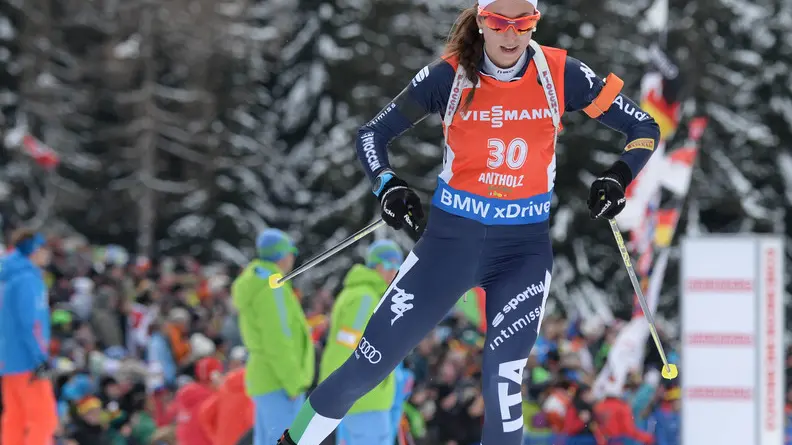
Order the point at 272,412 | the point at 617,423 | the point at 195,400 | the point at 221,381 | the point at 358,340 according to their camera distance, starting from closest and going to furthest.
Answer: the point at 358,340 → the point at 272,412 → the point at 195,400 → the point at 221,381 → the point at 617,423

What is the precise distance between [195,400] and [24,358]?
4.62 feet

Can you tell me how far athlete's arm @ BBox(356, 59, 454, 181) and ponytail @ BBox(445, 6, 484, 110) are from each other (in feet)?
0.23

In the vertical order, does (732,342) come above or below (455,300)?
below

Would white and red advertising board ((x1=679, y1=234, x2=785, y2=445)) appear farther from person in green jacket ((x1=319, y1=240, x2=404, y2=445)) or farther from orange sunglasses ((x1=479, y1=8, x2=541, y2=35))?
orange sunglasses ((x1=479, y1=8, x2=541, y2=35))

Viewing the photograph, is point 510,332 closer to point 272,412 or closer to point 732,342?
point 272,412

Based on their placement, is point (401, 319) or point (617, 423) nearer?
point (401, 319)

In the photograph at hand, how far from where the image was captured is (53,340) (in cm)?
1256

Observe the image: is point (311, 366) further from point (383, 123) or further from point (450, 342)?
point (450, 342)

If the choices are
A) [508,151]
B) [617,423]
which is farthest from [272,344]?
[617,423]

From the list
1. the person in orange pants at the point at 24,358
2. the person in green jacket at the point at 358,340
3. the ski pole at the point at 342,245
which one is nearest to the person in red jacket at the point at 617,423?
the person in green jacket at the point at 358,340

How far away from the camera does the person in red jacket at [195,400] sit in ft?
29.6

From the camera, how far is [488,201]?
16.6 ft

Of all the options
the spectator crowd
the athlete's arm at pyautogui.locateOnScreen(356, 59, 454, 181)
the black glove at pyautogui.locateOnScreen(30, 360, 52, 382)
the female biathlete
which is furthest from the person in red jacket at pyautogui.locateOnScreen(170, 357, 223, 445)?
the athlete's arm at pyautogui.locateOnScreen(356, 59, 454, 181)

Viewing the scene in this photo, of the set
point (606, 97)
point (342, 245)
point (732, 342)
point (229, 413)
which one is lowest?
point (732, 342)
